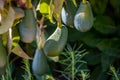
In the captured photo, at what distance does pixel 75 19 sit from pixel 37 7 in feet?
0.38

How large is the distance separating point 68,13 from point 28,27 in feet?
0.28

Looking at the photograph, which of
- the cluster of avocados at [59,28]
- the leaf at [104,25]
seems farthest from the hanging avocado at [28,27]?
the leaf at [104,25]

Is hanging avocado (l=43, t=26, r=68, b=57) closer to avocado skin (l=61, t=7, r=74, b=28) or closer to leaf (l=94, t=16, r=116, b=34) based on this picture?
avocado skin (l=61, t=7, r=74, b=28)

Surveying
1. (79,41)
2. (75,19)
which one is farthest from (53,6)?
(79,41)

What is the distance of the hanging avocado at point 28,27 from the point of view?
68 cm

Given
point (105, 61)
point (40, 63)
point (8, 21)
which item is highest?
point (8, 21)

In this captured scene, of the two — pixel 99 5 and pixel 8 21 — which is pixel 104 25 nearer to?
pixel 99 5

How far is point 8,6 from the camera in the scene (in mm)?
706

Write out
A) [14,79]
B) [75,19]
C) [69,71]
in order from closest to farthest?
[75,19], [69,71], [14,79]

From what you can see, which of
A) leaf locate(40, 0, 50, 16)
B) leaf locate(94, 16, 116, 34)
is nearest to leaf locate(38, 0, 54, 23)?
leaf locate(40, 0, 50, 16)

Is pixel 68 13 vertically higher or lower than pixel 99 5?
higher

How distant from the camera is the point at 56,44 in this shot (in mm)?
706

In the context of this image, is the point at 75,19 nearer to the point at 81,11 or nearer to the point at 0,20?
the point at 81,11

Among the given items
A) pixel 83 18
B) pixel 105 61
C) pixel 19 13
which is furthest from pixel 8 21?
pixel 105 61
